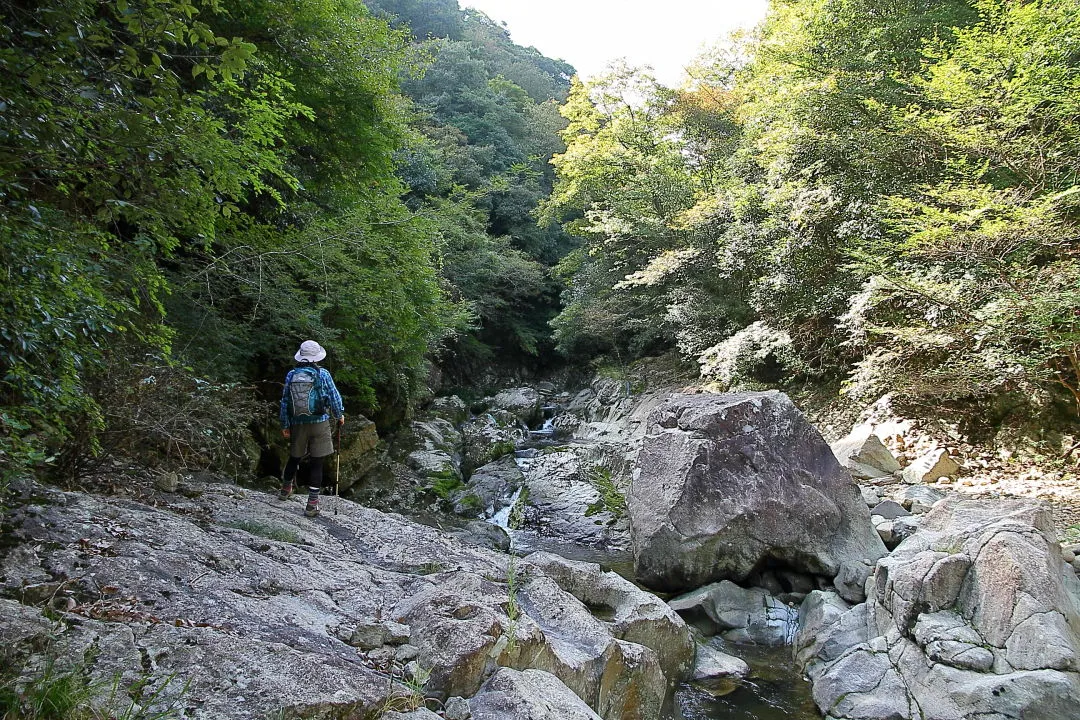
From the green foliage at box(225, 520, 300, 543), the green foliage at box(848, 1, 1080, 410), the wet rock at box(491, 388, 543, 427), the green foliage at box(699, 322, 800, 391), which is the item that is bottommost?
the wet rock at box(491, 388, 543, 427)

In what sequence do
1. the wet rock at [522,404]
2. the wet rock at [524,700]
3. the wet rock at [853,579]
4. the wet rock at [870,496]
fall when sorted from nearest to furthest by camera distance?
the wet rock at [524,700], the wet rock at [853,579], the wet rock at [870,496], the wet rock at [522,404]

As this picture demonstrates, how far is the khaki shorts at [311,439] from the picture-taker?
19.3 feet

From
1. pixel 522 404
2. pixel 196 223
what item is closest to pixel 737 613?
pixel 196 223

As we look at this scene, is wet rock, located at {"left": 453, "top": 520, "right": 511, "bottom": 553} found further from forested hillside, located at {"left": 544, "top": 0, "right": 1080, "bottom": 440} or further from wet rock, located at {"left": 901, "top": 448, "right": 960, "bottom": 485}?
forested hillside, located at {"left": 544, "top": 0, "right": 1080, "bottom": 440}

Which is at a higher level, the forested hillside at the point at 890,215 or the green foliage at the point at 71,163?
the forested hillside at the point at 890,215

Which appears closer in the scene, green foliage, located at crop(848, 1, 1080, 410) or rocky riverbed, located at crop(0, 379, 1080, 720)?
rocky riverbed, located at crop(0, 379, 1080, 720)

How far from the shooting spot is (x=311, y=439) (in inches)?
234

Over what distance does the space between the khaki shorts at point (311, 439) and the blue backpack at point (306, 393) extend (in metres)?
0.14

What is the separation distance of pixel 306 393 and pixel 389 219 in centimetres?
437

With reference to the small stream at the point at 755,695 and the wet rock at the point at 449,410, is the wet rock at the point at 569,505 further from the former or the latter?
the wet rock at the point at 449,410

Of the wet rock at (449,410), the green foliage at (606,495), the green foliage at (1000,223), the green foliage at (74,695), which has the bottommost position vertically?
the wet rock at (449,410)

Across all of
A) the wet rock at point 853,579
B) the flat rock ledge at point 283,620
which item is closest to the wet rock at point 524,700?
the flat rock ledge at point 283,620

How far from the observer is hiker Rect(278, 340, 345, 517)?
5766mm

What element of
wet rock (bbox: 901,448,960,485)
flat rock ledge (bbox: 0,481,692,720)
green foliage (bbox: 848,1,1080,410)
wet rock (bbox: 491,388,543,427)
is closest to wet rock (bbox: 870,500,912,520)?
wet rock (bbox: 901,448,960,485)
